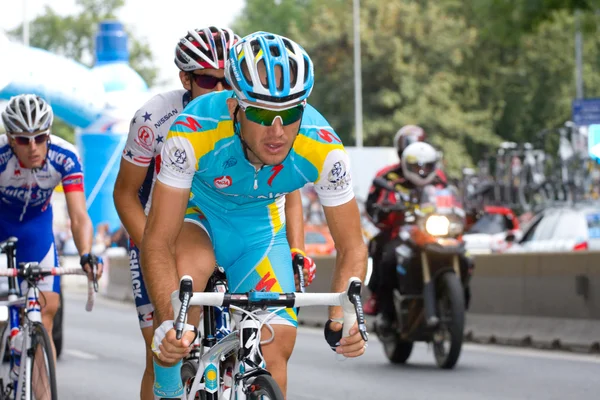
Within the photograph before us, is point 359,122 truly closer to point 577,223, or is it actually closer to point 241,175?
point 577,223

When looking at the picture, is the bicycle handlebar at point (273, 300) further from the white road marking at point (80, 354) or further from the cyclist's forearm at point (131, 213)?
the white road marking at point (80, 354)

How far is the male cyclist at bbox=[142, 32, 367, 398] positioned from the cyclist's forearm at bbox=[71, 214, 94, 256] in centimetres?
256

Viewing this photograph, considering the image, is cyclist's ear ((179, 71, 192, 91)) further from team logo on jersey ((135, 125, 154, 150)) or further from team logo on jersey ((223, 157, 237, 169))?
team logo on jersey ((223, 157, 237, 169))

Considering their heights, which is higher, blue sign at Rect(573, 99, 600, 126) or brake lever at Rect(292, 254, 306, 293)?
blue sign at Rect(573, 99, 600, 126)

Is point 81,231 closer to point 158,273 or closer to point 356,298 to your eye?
point 158,273

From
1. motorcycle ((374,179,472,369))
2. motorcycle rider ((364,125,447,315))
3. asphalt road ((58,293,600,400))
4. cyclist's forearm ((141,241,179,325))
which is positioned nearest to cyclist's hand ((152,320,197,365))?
cyclist's forearm ((141,241,179,325))

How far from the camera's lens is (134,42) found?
93.8 metres

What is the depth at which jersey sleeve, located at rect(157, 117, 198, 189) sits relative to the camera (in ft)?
17.8

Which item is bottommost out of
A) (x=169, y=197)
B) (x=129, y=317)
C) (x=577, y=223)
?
(x=129, y=317)

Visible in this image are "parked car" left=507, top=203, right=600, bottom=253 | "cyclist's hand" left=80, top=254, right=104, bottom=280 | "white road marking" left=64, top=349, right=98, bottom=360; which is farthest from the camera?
"parked car" left=507, top=203, right=600, bottom=253

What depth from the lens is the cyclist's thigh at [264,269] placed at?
5.75m

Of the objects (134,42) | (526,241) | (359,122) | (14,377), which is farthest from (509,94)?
(14,377)

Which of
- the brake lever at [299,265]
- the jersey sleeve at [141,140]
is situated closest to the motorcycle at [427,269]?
the brake lever at [299,265]

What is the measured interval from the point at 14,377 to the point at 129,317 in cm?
1464
